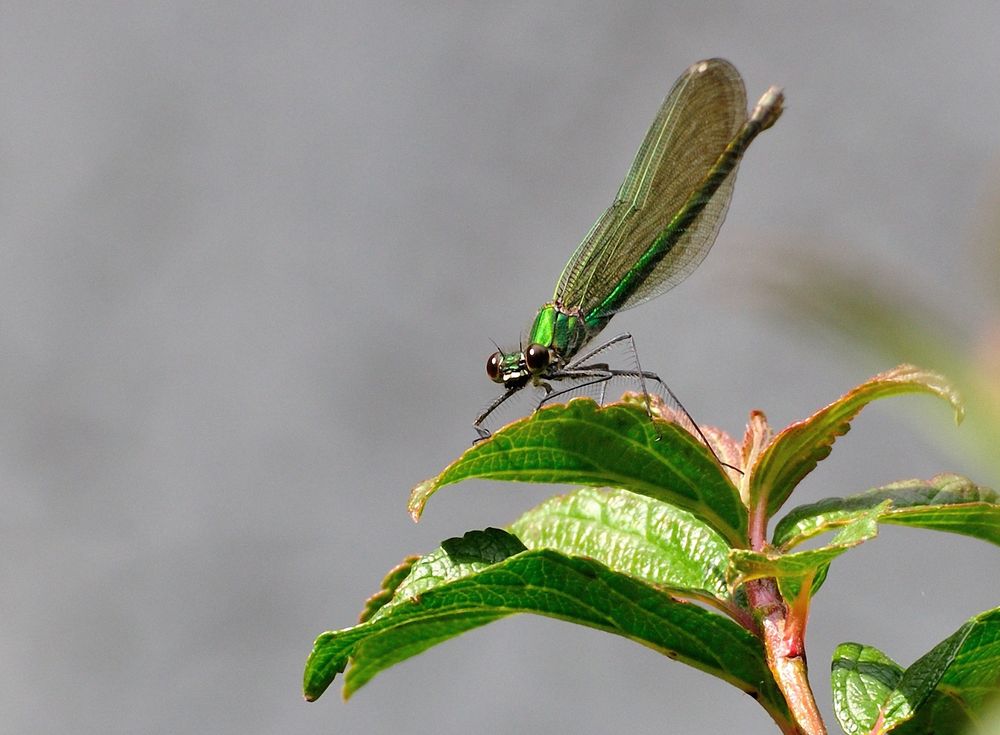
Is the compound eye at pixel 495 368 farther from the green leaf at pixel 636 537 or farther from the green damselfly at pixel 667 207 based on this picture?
the green leaf at pixel 636 537

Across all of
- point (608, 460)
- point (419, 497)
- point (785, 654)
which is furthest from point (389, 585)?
point (785, 654)

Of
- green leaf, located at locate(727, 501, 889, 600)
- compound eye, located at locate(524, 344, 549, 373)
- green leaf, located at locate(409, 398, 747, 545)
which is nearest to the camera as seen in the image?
green leaf, located at locate(727, 501, 889, 600)

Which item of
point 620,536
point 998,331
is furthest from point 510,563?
point 998,331

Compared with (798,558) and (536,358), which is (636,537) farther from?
(536,358)

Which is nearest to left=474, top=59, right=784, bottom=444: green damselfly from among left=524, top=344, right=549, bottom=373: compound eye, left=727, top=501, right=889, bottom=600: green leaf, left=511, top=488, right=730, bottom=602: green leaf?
left=524, top=344, right=549, bottom=373: compound eye

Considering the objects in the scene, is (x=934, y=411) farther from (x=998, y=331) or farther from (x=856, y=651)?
(x=856, y=651)

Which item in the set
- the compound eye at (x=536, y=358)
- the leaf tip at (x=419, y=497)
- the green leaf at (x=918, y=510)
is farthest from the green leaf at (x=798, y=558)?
the compound eye at (x=536, y=358)

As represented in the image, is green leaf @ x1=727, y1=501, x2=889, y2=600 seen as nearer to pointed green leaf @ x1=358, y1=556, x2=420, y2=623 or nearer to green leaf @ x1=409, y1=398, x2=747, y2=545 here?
green leaf @ x1=409, y1=398, x2=747, y2=545
